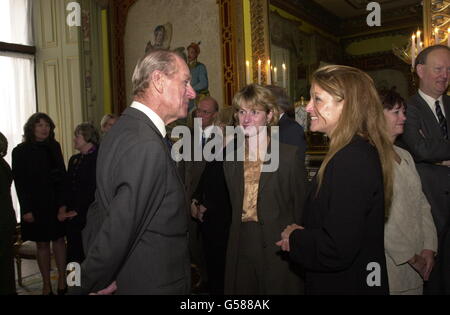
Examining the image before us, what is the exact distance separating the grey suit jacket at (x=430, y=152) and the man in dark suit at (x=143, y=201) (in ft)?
Result: 6.31

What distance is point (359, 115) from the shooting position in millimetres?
1625

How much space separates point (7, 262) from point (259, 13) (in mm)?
4365

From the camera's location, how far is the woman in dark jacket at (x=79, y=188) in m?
4.11

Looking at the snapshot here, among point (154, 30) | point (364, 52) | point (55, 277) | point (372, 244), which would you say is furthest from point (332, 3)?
point (55, 277)

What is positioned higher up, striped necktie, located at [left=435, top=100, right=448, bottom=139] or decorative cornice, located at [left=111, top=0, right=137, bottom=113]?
decorative cornice, located at [left=111, top=0, right=137, bottom=113]

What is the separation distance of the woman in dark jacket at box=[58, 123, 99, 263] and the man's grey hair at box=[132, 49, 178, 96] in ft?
8.34

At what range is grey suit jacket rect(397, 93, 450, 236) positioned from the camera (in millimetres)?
2809

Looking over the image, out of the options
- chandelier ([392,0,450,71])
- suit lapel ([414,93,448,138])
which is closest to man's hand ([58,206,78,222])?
suit lapel ([414,93,448,138])

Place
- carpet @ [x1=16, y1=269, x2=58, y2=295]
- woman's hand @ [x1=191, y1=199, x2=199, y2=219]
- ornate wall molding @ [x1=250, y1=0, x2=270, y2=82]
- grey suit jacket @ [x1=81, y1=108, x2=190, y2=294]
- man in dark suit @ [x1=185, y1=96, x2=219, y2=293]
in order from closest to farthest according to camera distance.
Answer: grey suit jacket @ [x1=81, y1=108, x2=190, y2=294]
woman's hand @ [x1=191, y1=199, x2=199, y2=219]
man in dark suit @ [x1=185, y1=96, x2=219, y2=293]
carpet @ [x1=16, y1=269, x2=58, y2=295]
ornate wall molding @ [x1=250, y1=0, x2=270, y2=82]

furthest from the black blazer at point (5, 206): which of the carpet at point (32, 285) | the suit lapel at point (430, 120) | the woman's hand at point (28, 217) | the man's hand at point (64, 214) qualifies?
the suit lapel at point (430, 120)

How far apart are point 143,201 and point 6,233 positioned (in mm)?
2811

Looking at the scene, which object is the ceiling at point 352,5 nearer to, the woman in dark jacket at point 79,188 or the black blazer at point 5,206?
the woman in dark jacket at point 79,188

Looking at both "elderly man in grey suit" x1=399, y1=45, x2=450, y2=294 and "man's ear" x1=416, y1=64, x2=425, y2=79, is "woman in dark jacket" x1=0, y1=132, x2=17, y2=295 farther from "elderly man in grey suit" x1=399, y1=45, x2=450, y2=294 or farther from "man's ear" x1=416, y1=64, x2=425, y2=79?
"man's ear" x1=416, y1=64, x2=425, y2=79
